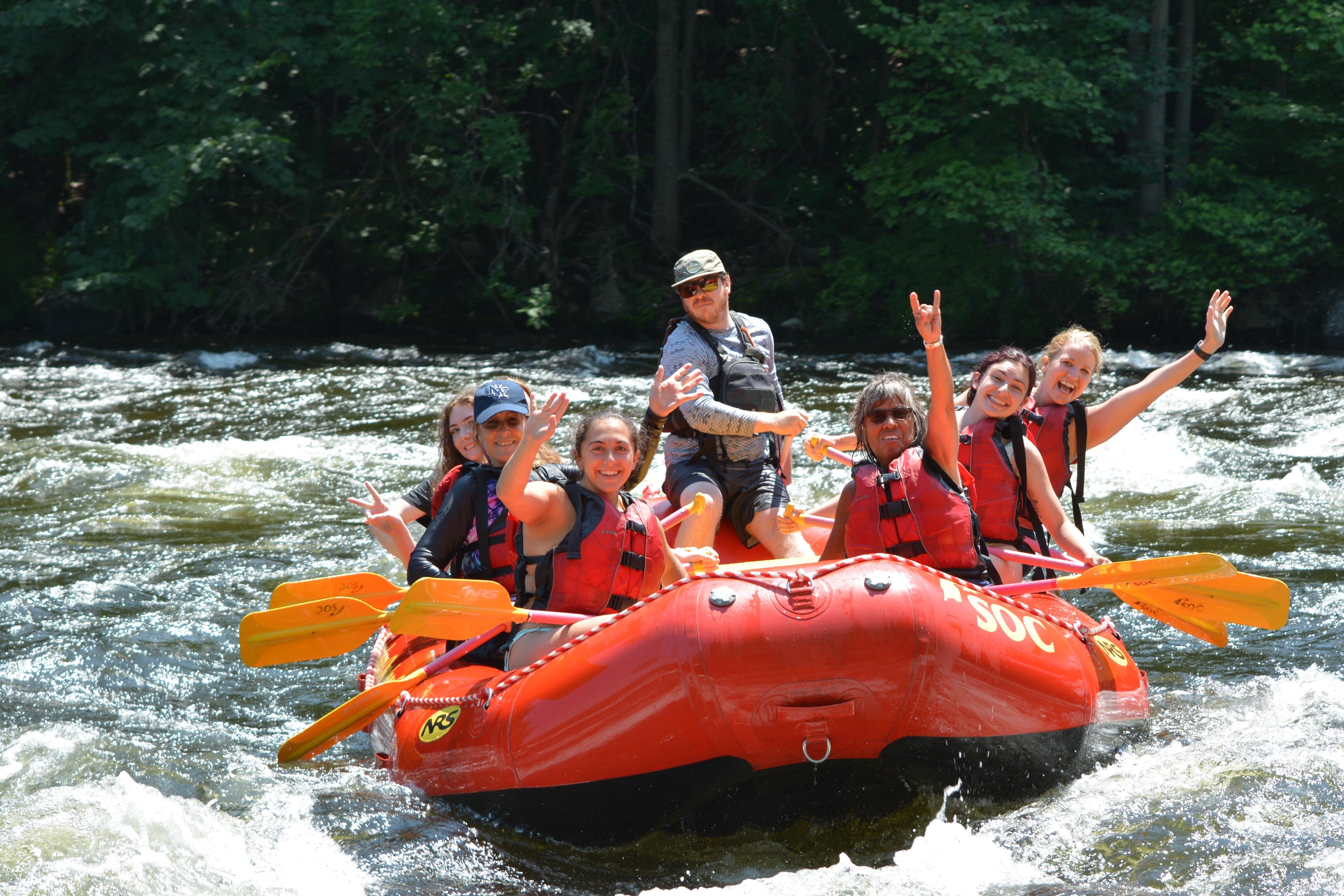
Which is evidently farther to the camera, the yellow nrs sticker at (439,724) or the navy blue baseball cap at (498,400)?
the navy blue baseball cap at (498,400)

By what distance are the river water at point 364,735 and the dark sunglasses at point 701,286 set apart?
5.61 ft

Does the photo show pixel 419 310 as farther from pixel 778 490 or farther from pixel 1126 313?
pixel 778 490

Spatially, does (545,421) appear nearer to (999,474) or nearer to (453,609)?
(453,609)

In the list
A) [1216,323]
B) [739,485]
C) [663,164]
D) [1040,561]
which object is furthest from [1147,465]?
[663,164]

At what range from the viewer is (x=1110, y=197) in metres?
13.2

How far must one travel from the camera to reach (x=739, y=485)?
4316mm

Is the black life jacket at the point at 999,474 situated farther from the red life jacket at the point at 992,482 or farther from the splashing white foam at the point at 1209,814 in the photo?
the splashing white foam at the point at 1209,814

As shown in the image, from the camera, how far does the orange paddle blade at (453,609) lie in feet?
10.9

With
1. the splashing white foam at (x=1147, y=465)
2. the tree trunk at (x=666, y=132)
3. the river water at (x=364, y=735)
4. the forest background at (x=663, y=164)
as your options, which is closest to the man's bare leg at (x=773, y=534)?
the river water at (x=364, y=735)

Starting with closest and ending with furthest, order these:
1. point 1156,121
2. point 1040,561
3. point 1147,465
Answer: point 1040,561 < point 1147,465 < point 1156,121

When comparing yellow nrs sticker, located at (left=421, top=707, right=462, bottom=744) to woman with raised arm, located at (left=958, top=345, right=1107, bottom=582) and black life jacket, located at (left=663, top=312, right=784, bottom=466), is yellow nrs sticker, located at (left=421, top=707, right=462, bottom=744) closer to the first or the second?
black life jacket, located at (left=663, top=312, right=784, bottom=466)

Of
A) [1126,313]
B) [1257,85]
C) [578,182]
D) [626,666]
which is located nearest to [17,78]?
[578,182]

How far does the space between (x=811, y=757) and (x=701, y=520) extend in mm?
1209

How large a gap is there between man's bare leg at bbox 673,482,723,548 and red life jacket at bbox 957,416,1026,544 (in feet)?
2.61
